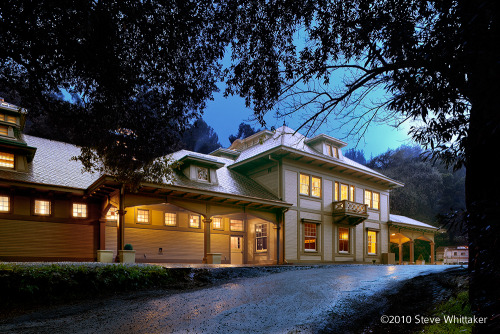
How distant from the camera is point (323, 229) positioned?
26609 mm

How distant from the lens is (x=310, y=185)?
26344 millimetres

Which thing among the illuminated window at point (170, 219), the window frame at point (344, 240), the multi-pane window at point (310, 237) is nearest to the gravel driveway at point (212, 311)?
the illuminated window at point (170, 219)

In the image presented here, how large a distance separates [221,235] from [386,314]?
705 inches

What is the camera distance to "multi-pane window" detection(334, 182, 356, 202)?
28.4 m

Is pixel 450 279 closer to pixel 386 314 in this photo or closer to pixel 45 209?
pixel 386 314

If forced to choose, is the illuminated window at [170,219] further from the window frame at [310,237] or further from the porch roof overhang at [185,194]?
the window frame at [310,237]

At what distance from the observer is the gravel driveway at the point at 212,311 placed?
6.76 metres

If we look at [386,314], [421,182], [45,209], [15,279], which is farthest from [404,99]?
[421,182]

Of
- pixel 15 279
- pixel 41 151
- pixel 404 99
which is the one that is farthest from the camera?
pixel 41 151

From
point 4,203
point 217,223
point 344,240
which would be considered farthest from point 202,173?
point 344,240

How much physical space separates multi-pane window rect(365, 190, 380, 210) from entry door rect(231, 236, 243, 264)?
1201 cm

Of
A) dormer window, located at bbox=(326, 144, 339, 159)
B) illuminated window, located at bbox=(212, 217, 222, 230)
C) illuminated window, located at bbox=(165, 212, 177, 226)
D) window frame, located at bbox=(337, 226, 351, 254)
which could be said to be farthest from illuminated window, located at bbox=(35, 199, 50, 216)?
window frame, located at bbox=(337, 226, 351, 254)

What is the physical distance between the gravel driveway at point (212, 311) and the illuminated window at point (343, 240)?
1726 cm

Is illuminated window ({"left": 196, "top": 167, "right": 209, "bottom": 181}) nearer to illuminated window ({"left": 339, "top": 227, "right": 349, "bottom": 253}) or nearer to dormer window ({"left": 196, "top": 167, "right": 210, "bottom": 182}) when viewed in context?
dormer window ({"left": 196, "top": 167, "right": 210, "bottom": 182})
